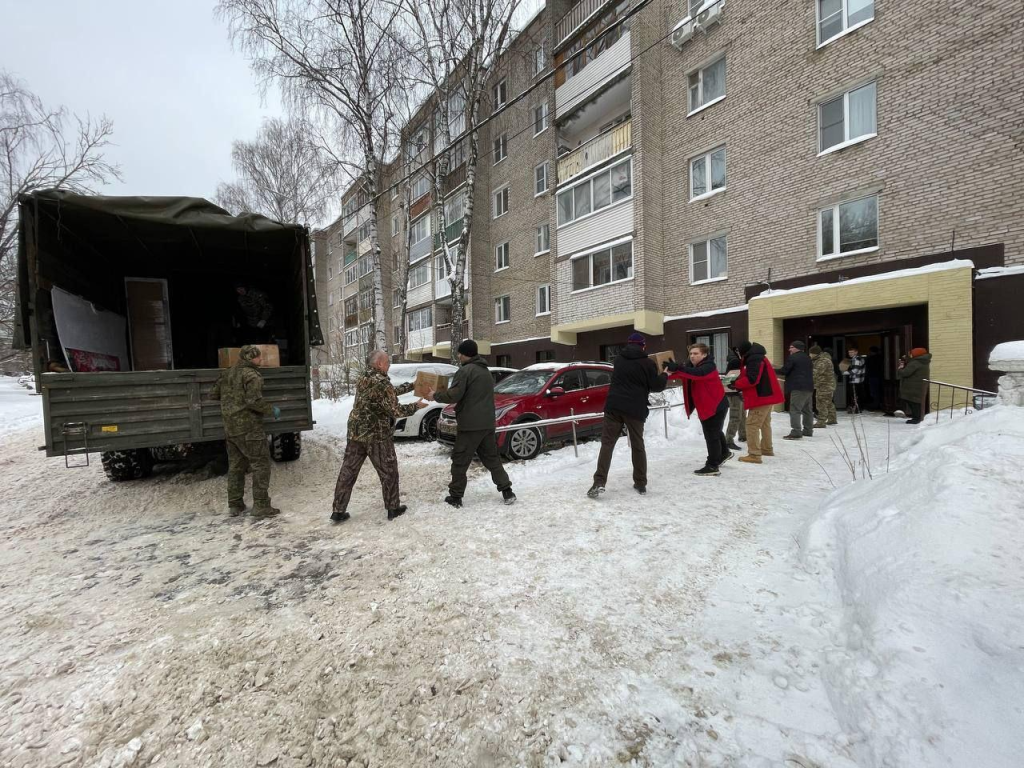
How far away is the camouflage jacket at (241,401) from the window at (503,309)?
55.8 feet

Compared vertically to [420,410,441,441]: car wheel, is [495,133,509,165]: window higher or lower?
higher

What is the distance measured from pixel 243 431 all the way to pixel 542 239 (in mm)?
16870

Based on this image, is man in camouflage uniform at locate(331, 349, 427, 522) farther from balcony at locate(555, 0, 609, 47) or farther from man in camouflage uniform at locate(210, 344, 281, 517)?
balcony at locate(555, 0, 609, 47)

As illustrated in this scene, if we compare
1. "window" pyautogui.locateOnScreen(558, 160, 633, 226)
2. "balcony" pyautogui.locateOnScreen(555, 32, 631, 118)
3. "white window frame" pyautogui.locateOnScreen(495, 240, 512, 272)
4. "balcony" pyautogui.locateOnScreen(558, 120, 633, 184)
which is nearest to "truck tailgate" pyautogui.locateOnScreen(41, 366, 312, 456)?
"window" pyautogui.locateOnScreen(558, 160, 633, 226)

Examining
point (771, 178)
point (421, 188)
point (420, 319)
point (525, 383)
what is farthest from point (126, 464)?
point (421, 188)

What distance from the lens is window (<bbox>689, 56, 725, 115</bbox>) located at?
13.7m

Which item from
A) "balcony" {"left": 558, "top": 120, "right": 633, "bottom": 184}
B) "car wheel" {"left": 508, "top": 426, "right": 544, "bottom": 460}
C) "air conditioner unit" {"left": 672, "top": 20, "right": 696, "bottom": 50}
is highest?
"air conditioner unit" {"left": 672, "top": 20, "right": 696, "bottom": 50}

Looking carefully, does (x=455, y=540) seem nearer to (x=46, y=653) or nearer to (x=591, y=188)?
(x=46, y=653)

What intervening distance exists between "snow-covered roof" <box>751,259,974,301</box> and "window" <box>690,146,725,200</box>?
4109 mm

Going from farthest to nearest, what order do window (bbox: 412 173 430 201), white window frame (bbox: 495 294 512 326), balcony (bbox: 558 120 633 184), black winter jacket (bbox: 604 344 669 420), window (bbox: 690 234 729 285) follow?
1. window (bbox: 412 173 430 201)
2. white window frame (bbox: 495 294 512 326)
3. balcony (bbox: 558 120 633 184)
4. window (bbox: 690 234 729 285)
5. black winter jacket (bbox: 604 344 669 420)

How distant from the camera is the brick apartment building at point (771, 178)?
9039mm

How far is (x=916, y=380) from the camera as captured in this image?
29.4 ft

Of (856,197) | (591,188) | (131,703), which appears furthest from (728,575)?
(591,188)

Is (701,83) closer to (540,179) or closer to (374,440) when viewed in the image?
(540,179)
